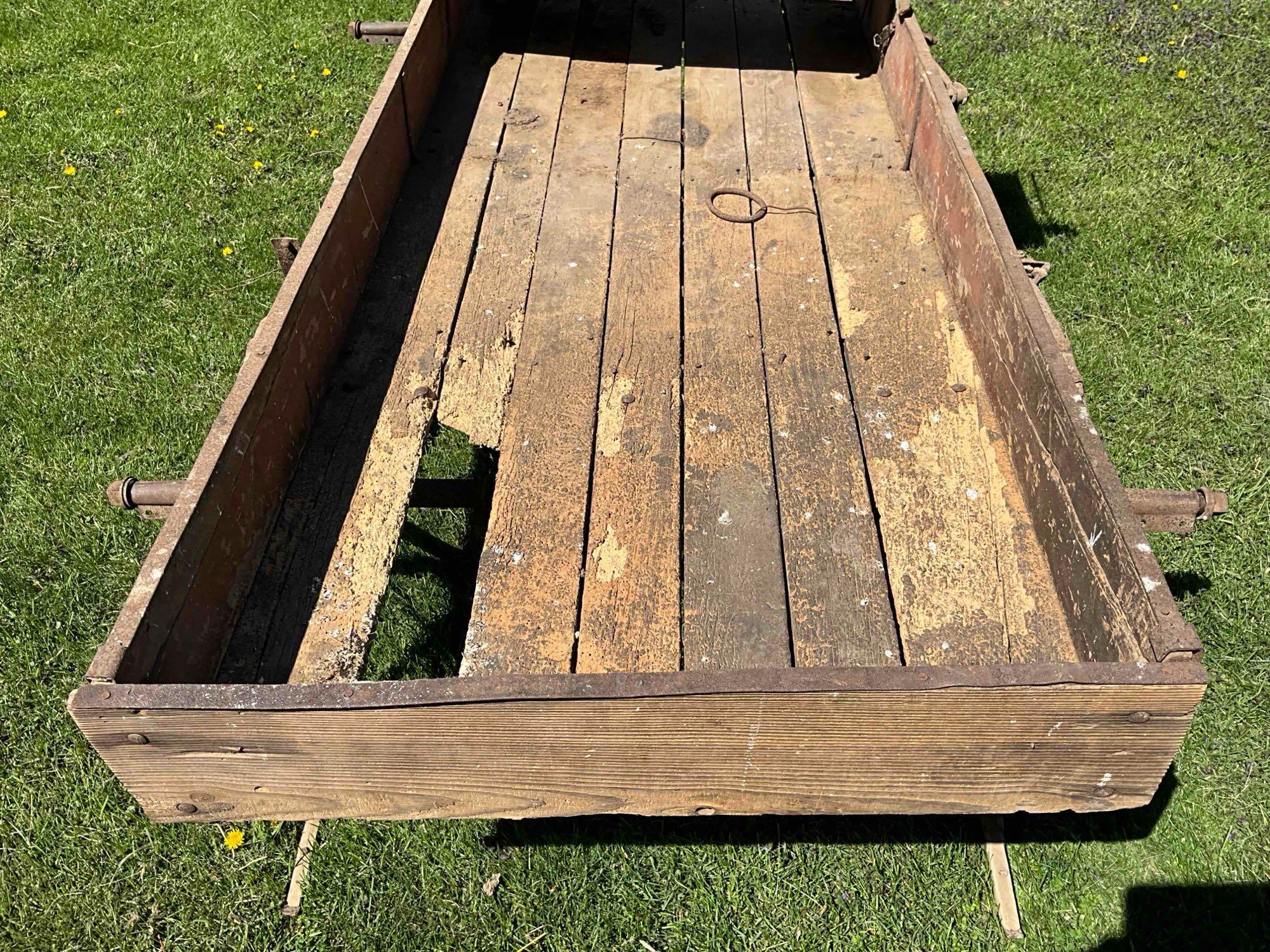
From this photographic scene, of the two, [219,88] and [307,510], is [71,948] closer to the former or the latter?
[307,510]

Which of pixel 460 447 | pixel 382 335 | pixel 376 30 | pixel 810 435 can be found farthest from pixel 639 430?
pixel 376 30

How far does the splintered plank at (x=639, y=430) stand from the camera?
1963 millimetres

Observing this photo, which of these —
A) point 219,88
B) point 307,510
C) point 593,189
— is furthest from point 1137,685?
point 219,88

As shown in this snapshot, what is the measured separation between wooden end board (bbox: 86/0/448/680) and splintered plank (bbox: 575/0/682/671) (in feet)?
2.27

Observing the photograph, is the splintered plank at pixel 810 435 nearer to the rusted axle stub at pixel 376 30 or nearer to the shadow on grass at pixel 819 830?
the shadow on grass at pixel 819 830

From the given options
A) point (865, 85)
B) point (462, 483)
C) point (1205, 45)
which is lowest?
point (462, 483)

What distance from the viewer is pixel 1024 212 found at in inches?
195

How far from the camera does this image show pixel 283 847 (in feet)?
9.05

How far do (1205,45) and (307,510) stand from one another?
20.8ft

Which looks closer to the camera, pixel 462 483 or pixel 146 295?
pixel 462 483

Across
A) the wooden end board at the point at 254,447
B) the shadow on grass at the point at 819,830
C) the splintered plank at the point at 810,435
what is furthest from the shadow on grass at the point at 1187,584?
the wooden end board at the point at 254,447

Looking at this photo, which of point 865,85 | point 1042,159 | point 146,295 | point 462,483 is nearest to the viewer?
point 462,483

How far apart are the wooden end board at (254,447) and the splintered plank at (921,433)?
132 cm

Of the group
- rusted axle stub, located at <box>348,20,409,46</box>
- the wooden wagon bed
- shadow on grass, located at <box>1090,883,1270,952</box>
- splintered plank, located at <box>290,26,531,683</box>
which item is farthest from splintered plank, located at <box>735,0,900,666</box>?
rusted axle stub, located at <box>348,20,409,46</box>
